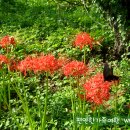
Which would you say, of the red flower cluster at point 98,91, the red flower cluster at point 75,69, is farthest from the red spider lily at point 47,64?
the red flower cluster at point 98,91

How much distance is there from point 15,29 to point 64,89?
4.29 meters

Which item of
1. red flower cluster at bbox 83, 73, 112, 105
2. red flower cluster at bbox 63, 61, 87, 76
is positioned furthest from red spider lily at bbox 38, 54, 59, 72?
red flower cluster at bbox 83, 73, 112, 105

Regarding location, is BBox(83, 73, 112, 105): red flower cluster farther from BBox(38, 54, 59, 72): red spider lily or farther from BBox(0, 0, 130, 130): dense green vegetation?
BBox(38, 54, 59, 72): red spider lily

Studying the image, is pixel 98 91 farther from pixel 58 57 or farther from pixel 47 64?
pixel 58 57

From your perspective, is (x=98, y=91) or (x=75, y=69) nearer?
(x=98, y=91)

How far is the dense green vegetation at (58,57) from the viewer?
15.1 ft

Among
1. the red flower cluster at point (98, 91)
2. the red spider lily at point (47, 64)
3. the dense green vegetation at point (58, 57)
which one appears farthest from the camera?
the dense green vegetation at point (58, 57)

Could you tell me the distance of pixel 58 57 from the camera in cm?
747

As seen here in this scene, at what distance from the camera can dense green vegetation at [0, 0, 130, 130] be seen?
4.60 metres

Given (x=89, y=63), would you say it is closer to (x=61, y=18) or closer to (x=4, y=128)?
(x=4, y=128)

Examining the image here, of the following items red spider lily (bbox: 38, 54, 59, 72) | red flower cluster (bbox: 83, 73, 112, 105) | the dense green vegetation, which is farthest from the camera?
the dense green vegetation

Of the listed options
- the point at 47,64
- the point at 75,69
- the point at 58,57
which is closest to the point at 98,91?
the point at 75,69

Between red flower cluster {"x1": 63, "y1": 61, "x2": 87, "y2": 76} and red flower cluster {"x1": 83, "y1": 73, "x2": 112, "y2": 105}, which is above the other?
red flower cluster {"x1": 63, "y1": 61, "x2": 87, "y2": 76}

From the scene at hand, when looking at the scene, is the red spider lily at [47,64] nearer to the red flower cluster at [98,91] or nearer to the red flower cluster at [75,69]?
the red flower cluster at [75,69]
